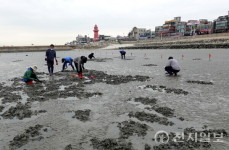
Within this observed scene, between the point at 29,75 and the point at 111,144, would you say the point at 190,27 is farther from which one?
the point at 111,144

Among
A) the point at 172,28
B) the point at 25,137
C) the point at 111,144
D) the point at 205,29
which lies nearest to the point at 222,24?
the point at 205,29

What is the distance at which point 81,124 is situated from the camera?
5.79 m

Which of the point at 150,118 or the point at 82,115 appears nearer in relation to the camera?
the point at 150,118

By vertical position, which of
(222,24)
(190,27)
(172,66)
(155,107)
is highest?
(190,27)

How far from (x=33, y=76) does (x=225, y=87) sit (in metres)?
12.1

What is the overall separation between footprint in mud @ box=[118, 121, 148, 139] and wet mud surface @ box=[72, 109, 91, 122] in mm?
1344

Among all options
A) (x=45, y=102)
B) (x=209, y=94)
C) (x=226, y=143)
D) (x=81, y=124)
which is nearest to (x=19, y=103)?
(x=45, y=102)

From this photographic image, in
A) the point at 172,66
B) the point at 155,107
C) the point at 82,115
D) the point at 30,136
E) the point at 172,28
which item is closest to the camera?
the point at 30,136

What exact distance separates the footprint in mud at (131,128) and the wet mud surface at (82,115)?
4.41 ft

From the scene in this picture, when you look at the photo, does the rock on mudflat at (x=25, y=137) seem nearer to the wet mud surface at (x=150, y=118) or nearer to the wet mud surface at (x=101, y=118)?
the wet mud surface at (x=101, y=118)

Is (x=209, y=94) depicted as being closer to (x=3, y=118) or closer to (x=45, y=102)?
(x=45, y=102)

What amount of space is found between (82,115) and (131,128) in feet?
6.73

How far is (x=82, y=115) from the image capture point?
6465 mm

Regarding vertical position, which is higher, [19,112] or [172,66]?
[172,66]
